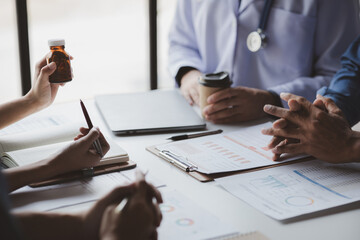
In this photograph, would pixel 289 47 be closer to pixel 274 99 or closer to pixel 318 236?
pixel 274 99

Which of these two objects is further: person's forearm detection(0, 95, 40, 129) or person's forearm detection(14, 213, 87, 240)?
person's forearm detection(0, 95, 40, 129)

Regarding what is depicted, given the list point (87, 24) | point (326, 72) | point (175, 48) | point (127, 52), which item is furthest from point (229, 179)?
point (87, 24)

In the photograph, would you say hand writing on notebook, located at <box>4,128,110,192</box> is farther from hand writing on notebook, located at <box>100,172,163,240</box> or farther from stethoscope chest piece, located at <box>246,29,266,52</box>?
stethoscope chest piece, located at <box>246,29,266,52</box>

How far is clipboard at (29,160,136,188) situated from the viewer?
1.17m

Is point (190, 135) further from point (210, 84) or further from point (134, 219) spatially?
point (134, 219)

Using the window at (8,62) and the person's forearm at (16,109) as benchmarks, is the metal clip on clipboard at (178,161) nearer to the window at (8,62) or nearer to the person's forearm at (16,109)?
the person's forearm at (16,109)

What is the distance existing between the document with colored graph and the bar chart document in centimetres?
6

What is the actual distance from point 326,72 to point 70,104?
0.98m

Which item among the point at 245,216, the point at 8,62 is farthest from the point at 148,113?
the point at 8,62

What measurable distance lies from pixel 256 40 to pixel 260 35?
0.08 feet

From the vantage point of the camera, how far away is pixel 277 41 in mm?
1909

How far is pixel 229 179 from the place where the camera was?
1.21 metres

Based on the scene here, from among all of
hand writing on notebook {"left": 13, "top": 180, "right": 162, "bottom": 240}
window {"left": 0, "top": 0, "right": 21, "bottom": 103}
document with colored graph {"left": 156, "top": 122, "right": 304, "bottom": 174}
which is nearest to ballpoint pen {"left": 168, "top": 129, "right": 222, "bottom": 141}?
document with colored graph {"left": 156, "top": 122, "right": 304, "bottom": 174}

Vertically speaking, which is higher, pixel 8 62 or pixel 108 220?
pixel 108 220
